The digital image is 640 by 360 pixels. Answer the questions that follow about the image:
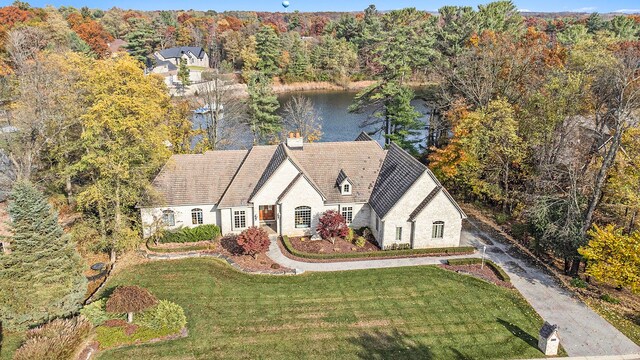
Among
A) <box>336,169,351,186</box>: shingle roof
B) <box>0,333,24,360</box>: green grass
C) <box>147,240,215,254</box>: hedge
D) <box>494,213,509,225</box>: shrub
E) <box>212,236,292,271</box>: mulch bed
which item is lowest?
<box>0,333,24,360</box>: green grass

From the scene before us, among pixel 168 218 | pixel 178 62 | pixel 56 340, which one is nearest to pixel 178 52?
pixel 178 62

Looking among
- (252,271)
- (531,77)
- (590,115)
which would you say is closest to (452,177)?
(590,115)

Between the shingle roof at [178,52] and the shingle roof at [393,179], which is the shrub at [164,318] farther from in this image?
the shingle roof at [178,52]

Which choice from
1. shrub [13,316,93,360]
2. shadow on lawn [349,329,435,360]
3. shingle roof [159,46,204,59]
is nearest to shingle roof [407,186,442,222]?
shadow on lawn [349,329,435,360]

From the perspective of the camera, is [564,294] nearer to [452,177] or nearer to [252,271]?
[452,177]

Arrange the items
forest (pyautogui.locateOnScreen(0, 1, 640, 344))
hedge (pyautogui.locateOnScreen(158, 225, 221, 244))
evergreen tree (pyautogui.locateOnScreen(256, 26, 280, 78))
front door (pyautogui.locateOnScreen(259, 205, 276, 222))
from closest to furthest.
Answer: forest (pyautogui.locateOnScreen(0, 1, 640, 344)) → hedge (pyautogui.locateOnScreen(158, 225, 221, 244)) → front door (pyautogui.locateOnScreen(259, 205, 276, 222)) → evergreen tree (pyautogui.locateOnScreen(256, 26, 280, 78))

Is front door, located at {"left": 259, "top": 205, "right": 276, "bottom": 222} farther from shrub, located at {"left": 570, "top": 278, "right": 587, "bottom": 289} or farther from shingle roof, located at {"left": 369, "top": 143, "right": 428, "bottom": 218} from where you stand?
shrub, located at {"left": 570, "top": 278, "right": 587, "bottom": 289}

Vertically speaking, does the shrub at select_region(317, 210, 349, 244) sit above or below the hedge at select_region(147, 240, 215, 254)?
above
